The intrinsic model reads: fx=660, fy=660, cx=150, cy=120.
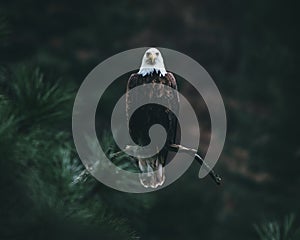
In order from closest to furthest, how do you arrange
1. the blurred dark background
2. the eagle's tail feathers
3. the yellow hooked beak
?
the eagle's tail feathers
the yellow hooked beak
the blurred dark background

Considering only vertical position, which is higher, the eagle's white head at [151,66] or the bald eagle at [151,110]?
the eagle's white head at [151,66]

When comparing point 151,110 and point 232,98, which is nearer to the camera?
point 151,110

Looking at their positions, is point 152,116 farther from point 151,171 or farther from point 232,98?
point 232,98

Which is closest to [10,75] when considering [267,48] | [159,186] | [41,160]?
[41,160]

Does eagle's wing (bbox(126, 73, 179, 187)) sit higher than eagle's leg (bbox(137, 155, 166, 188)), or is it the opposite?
eagle's wing (bbox(126, 73, 179, 187))

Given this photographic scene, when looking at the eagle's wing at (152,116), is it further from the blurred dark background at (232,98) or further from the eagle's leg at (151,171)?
the blurred dark background at (232,98)

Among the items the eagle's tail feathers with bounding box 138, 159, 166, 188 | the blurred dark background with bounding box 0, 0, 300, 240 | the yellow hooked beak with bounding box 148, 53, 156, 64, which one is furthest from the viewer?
the blurred dark background with bounding box 0, 0, 300, 240

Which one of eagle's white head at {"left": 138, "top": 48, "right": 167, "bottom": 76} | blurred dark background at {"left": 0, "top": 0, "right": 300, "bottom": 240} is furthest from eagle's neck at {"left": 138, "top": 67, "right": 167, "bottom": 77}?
blurred dark background at {"left": 0, "top": 0, "right": 300, "bottom": 240}

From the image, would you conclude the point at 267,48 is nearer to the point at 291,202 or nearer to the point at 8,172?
the point at 291,202

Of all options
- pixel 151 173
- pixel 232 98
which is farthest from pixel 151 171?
pixel 232 98

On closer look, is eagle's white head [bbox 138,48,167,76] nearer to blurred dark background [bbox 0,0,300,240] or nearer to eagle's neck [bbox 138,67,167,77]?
eagle's neck [bbox 138,67,167,77]

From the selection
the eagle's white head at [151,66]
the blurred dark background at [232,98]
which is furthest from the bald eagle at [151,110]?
the blurred dark background at [232,98]

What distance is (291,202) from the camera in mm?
6160

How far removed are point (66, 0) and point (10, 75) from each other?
5.30 metres
